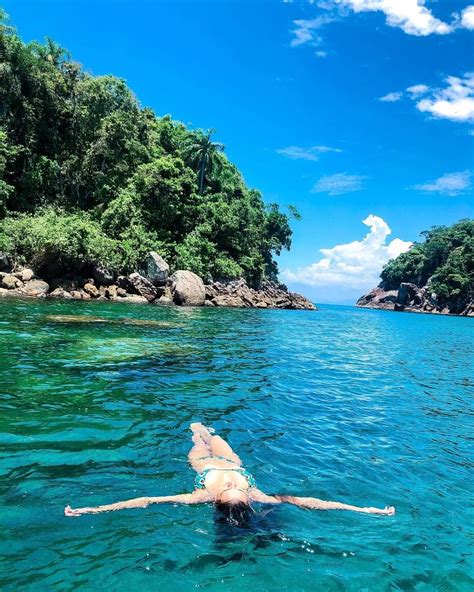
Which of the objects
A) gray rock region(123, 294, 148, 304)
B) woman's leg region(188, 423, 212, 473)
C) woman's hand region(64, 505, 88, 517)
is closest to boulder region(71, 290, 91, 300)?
gray rock region(123, 294, 148, 304)

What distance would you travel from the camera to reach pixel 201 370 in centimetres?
1219

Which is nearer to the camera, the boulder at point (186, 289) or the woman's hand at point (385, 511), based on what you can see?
the woman's hand at point (385, 511)

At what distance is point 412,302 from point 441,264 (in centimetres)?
1195

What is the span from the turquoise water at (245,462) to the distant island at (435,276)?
88.0 meters

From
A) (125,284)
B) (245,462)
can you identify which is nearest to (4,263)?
(125,284)

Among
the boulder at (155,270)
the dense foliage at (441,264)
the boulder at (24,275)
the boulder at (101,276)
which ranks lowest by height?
the boulder at (24,275)

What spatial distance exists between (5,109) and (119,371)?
3865 centimetres

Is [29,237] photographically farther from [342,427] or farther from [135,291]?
[342,427]

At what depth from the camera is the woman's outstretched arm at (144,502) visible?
437 cm

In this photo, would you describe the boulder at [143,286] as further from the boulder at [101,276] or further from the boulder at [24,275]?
the boulder at [24,275]

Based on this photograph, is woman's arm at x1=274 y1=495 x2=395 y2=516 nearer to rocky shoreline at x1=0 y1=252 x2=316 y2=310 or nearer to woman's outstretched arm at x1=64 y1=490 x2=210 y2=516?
woman's outstretched arm at x1=64 y1=490 x2=210 y2=516

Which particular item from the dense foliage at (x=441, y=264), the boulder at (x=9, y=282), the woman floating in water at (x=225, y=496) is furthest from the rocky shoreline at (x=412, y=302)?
the woman floating in water at (x=225, y=496)

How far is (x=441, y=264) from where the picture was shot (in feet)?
349

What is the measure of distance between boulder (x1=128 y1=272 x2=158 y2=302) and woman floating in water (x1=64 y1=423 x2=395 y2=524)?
30.2 meters
